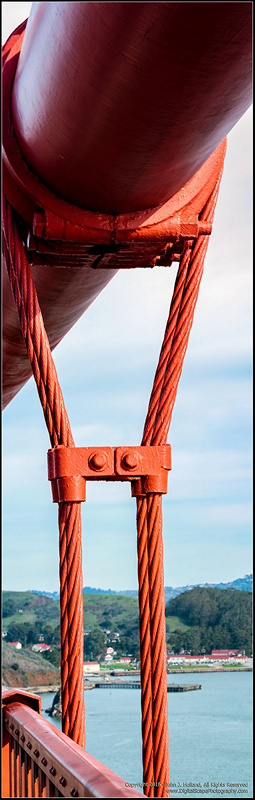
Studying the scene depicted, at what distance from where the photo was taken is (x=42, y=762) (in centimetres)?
Answer: 186

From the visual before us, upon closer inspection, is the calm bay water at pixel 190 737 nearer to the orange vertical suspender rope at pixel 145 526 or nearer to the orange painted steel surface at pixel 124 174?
the orange vertical suspender rope at pixel 145 526

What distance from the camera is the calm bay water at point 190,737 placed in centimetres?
171

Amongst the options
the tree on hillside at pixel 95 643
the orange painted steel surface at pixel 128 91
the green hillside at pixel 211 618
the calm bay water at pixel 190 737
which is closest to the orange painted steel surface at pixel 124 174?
the orange painted steel surface at pixel 128 91

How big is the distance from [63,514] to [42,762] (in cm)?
58

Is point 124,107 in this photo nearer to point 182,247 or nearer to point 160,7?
point 160,7

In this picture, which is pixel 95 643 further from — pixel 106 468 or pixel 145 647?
pixel 106 468

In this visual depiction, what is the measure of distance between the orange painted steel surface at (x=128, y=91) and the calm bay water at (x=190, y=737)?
3.13 ft

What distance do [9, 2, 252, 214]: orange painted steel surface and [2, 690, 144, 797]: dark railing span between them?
3.47ft

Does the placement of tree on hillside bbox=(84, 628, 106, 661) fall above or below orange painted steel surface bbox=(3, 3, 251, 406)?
below

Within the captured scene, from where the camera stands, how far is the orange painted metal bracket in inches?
Result: 79.4

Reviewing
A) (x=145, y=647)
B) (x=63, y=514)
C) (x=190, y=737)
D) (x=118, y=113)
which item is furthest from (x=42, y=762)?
(x=190, y=737)

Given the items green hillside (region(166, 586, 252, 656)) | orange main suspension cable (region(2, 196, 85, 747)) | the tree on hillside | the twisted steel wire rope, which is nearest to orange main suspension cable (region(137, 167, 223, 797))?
the twisted steel wire rope

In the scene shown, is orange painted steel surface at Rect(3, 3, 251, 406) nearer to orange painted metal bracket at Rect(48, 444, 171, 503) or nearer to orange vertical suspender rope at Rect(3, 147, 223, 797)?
orange vertical suspender rope at Rect(3, 147, 223, 797)

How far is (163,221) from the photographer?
1976 millimetres
